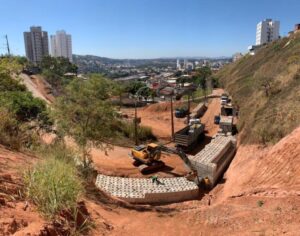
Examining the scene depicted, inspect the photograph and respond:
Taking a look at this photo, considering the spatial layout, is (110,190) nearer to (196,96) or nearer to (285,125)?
(285,125)

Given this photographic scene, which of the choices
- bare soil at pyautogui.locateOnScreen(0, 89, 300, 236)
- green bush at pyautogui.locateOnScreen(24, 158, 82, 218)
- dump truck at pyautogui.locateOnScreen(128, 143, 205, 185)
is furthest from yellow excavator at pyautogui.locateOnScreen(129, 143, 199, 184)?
green bush at pyautogui.locateOnScreen(24, 158, 82, 218)

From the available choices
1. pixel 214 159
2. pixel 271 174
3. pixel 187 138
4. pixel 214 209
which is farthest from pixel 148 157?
pixel 214 209

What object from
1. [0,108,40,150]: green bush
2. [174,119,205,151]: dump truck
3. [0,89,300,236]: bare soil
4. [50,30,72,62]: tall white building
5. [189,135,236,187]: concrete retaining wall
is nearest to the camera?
[0,89,300,236]: bare soil

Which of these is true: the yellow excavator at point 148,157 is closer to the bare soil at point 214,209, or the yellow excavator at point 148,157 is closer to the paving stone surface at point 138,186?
the paving stone surface at point 138,186

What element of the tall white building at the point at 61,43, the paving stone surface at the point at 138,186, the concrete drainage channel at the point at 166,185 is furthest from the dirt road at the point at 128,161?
the tall white building at the point at 61,43

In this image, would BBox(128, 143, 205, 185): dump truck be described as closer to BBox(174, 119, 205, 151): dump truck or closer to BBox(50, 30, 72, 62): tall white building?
BBox(174, 119, 205, 151): dump truck

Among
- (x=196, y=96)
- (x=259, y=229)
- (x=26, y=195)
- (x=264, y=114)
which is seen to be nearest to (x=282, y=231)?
(x=259, y=229)

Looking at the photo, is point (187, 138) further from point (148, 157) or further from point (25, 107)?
point (25, 107)
